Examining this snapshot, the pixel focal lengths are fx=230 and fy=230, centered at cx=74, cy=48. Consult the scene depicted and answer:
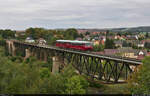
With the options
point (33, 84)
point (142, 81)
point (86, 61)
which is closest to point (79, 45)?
point (86, 61)

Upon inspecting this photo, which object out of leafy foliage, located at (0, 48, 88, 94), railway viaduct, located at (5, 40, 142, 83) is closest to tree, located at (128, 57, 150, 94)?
railway viaduct, located at (5, 40, 142, 83)

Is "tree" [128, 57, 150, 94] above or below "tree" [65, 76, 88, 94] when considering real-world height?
above

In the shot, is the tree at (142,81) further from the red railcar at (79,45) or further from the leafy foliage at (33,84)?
the red railcar at (79,45)

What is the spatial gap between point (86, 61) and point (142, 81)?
2724 cm

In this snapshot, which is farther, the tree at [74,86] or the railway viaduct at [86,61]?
the railway viaduct at [86,61]

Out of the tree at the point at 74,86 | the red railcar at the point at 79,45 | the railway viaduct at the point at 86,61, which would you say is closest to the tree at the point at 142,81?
the railway viaduct at the point at 86,61

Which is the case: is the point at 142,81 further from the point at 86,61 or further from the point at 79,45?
the point at 86,61

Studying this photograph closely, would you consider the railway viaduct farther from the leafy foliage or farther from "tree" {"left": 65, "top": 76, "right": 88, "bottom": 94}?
the leafy foliage

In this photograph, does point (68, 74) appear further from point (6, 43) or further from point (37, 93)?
point (6, 43)

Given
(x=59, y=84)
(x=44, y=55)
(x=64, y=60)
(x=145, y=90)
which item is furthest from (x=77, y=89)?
(x=44, y=55)

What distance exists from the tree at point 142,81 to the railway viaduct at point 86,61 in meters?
2.58

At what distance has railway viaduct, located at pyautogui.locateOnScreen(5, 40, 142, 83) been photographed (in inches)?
1034

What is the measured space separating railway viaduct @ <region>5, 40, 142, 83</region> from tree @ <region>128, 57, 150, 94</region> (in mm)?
2576

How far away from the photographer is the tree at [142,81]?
698 inches
